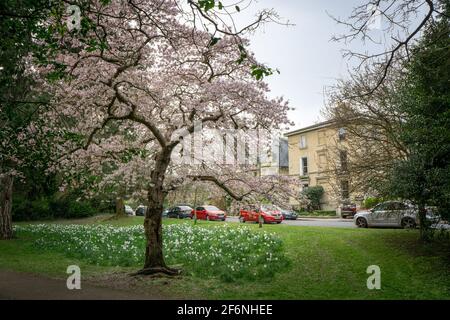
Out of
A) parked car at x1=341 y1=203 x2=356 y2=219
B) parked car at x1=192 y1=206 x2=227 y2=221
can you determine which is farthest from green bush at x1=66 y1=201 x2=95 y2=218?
parked car at x1=341 y1=203 x2=356 y2=219

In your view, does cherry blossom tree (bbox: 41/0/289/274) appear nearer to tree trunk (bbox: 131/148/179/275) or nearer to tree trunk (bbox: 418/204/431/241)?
tree trunk (bbox: 131/148/179/275)

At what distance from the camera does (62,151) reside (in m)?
11.3

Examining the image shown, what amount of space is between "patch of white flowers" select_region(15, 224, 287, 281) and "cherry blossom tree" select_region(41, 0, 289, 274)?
171cm

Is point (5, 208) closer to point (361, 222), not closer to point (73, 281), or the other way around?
point (73, 281)

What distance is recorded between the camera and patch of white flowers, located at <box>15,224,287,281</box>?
1137cm

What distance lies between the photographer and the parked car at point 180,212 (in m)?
39.7

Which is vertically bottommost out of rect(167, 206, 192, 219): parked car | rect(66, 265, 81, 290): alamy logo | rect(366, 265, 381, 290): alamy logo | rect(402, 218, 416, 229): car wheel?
rect(66, 265, 81, 290): alamy logo

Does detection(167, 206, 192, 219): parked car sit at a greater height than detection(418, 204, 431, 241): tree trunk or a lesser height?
lesser

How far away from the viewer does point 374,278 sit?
9.99 metres

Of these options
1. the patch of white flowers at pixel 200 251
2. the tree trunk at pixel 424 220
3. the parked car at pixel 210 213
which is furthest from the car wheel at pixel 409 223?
the parked car at pixel 210 213

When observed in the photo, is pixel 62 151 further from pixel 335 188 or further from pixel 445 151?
pixel 335 188
